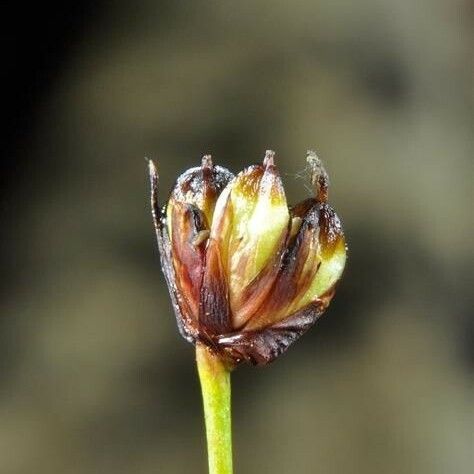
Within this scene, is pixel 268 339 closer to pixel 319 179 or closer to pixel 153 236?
pixel 319 179

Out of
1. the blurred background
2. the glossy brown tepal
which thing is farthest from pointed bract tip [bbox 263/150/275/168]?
the blurred background

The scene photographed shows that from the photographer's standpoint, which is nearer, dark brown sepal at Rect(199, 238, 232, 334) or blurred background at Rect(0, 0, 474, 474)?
dark brown sepal at Rect(199, 238, 232, 334)

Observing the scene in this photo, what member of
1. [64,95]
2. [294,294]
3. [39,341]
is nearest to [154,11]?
[64,95]

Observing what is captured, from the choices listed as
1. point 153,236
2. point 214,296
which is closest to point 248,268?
point 214,296

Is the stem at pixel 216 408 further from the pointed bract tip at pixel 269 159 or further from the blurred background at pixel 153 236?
the blurred background at pixel 153 236

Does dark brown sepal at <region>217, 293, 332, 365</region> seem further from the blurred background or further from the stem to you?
the blurred background
